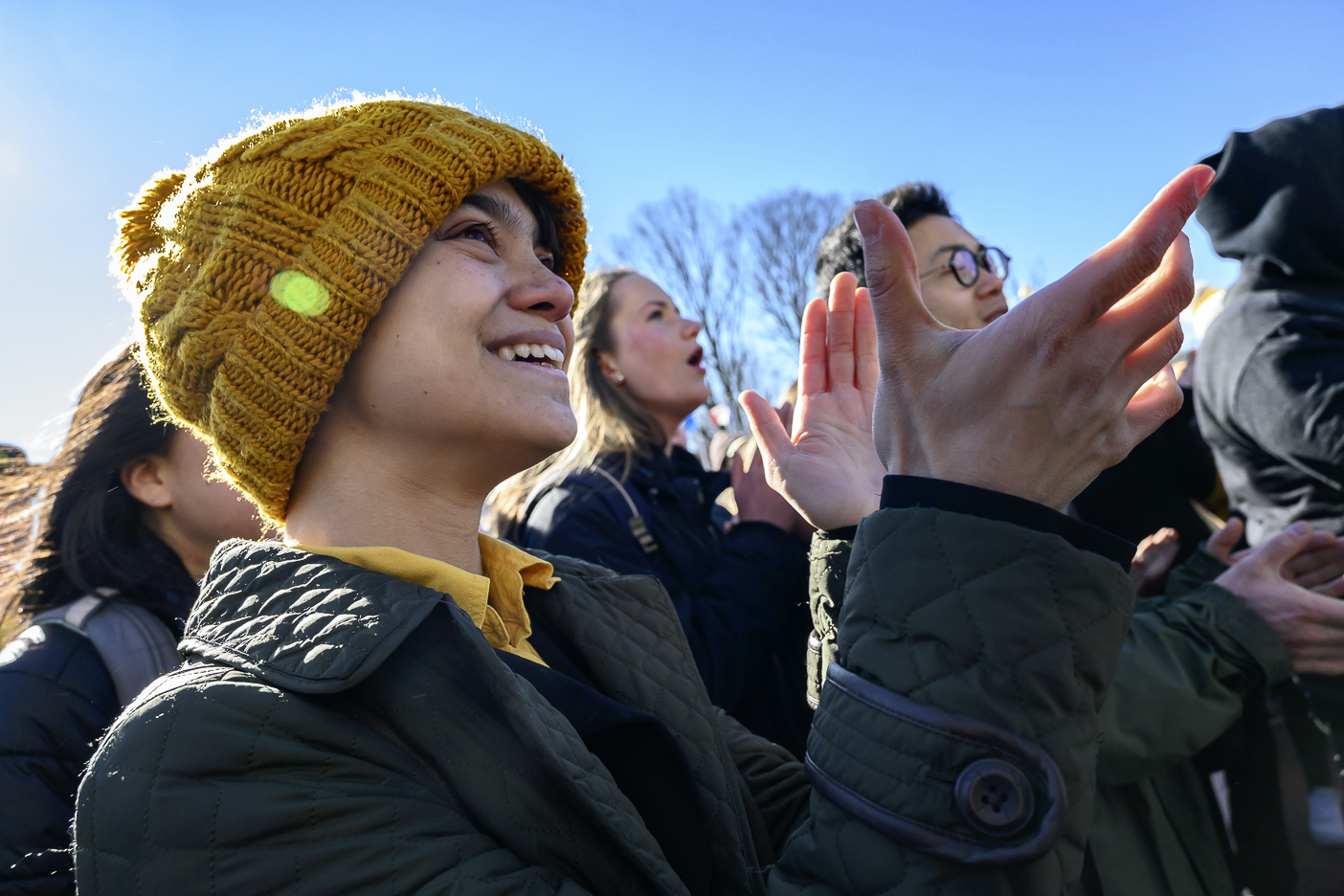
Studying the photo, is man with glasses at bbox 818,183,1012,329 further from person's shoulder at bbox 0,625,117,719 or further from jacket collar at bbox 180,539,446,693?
person's shoulder at bbox 0,625,117,719

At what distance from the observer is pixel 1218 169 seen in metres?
3.00

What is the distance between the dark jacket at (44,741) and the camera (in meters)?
1.62

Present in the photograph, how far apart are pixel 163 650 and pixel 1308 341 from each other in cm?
314

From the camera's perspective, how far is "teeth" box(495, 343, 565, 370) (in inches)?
63.8

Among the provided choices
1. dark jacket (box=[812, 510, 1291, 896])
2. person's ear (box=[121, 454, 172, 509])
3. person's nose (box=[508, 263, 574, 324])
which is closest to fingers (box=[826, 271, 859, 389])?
dark jacket (box=[812, 510, 1291, 896])

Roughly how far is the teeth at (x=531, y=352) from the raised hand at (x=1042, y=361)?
0.75 metres

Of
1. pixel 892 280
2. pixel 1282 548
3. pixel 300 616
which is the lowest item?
pixel 1282 548

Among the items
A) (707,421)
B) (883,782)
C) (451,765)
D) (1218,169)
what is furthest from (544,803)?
(707,421)

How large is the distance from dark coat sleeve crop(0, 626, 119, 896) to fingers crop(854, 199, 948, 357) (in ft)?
5.75

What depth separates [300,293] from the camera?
1546 mm

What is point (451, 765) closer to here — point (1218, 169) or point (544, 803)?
point (544, 803)

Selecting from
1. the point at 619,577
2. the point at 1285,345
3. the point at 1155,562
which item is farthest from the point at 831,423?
the point at 1285,345

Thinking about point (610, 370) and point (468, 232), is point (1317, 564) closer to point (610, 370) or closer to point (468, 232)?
point (468, 232)

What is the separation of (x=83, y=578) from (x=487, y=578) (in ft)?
4.16
